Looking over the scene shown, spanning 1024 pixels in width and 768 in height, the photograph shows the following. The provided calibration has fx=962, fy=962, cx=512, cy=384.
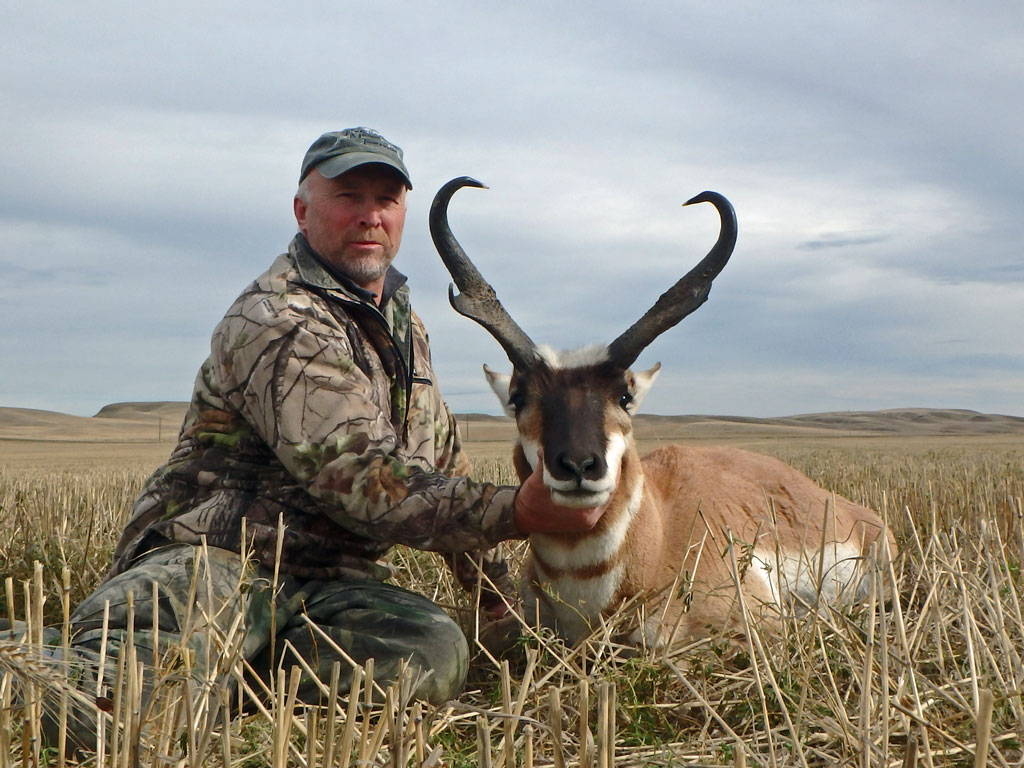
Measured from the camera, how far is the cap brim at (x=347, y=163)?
5684 mm

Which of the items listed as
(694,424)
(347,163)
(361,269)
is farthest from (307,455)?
(694,424)

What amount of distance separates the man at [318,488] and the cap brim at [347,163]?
0.01 meters

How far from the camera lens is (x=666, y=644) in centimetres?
525

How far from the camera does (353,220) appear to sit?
5.85m

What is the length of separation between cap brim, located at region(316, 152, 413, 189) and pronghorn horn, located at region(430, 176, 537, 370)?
1.41ft

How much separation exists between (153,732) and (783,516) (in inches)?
203

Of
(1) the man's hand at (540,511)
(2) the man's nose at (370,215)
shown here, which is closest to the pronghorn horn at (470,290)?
(2) the man's nose at (370,215)

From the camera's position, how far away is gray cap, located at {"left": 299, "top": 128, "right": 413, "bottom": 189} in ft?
18.8

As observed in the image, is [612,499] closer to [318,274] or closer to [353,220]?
[318,274]

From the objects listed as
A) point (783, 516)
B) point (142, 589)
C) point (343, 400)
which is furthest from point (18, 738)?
point (783, 516)

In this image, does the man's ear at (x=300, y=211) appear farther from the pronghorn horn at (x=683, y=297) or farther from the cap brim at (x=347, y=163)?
the pronghorn horn at (x=683, y=297)

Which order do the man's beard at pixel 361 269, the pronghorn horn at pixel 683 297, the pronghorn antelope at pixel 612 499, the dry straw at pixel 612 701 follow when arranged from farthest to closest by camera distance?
the man's beard at pixel 361 269
the pronghorn horn at pixel 683 297
the pronghorn antelope at pixel 612 499
the dry straw at pixel 612 701

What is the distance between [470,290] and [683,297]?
1227mm

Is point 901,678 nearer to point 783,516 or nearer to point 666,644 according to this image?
point 666,644
